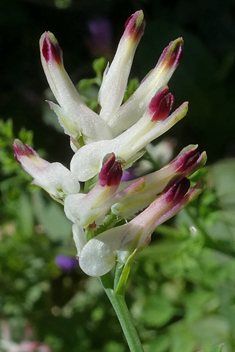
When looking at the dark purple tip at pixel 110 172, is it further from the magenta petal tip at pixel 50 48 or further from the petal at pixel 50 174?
the magenta petal tip at pixel 50 48

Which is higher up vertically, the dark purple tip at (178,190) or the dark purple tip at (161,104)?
the dark purple tip at (161,104)

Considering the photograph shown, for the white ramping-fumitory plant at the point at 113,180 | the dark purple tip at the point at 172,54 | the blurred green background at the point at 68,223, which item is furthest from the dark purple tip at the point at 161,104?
the blurred green background at the point at 68,223

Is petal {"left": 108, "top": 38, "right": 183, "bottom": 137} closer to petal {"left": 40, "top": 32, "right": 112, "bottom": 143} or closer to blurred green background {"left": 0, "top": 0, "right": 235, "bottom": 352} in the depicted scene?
petal {"left": 40, "top": 32, "right": 112, "bottom": 143}

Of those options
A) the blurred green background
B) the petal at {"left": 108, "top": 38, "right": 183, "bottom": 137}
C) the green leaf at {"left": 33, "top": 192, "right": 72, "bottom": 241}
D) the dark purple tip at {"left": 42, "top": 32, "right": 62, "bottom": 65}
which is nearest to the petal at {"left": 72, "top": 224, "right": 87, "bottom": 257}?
the petal at {"left": 108, "top": 38, "right": 183, "bottom": 137}

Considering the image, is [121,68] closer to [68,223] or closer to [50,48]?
[50,48]

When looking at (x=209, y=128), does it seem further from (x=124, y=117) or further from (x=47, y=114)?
(x=124, y=117)

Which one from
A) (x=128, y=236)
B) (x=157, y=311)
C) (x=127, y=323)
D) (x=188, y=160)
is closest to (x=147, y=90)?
(x=188, y=160)
